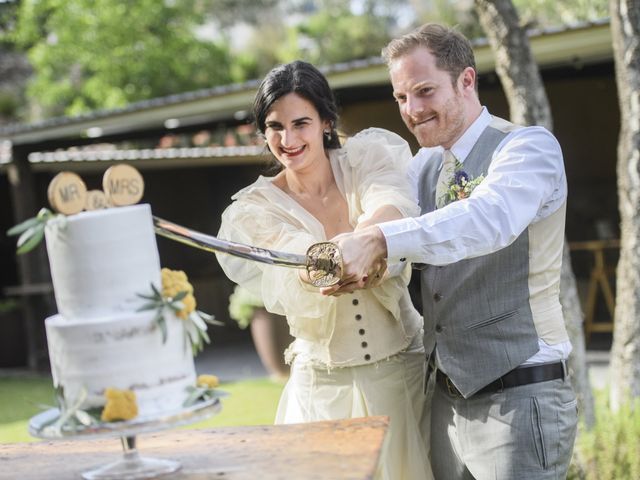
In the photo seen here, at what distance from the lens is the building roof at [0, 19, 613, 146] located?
7055 millimetres

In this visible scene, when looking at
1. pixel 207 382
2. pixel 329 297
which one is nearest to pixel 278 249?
pixel 329 297

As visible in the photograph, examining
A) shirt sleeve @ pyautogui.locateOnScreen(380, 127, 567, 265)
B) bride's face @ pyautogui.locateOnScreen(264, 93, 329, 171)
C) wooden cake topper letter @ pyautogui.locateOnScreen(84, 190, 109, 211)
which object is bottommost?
shirt sleeve @ pyautogui.locateOnScreen(380, 127, 567, 265)

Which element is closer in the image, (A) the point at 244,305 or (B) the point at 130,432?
(B) the point at 130,432

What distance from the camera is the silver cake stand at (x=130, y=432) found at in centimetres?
188

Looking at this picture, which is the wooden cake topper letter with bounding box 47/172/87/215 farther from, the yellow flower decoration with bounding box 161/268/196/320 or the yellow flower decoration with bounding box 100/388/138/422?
the yellow flower decoration with bounding box 100/388/138/422

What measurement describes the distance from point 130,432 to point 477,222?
937 mm

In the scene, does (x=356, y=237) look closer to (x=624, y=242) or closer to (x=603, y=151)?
(x=624, y=242)

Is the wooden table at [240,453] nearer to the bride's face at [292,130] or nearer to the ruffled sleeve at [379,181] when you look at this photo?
the ruffled sleeve at [379,181]

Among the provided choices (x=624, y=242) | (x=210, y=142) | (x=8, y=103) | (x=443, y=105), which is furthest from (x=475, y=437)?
(x=8, y=103)

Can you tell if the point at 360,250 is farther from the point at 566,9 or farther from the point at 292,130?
the point at 566,9

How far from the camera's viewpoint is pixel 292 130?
281cm

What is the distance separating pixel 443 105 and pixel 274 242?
593 mm

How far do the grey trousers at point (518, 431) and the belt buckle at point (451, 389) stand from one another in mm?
14

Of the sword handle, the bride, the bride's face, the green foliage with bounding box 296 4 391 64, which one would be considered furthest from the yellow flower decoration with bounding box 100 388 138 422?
the green foliage with bounding box 296 4 391 64
